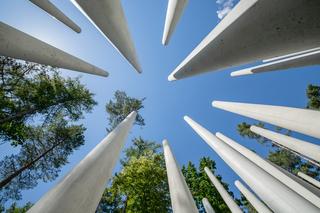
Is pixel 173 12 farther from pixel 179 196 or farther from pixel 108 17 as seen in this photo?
pixel 179 196

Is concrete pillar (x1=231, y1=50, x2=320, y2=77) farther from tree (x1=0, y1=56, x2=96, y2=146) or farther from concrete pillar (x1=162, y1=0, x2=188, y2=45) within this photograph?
tree (x1=0, y1=56, x2=96, y2=146)

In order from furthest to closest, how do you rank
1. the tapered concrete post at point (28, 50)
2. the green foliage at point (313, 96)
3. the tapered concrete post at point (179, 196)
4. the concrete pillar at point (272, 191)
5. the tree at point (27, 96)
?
the green foliage at point (313, 96) < the tree at point (27, 96) < the tapered concrete post at point (179, 196) < the tapered concrete post at point (28, 50) < the concrete pillar at point (272, 191)

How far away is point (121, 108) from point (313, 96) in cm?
2823

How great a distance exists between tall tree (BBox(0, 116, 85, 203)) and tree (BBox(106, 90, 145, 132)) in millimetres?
5864

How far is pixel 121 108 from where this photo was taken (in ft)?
95.2

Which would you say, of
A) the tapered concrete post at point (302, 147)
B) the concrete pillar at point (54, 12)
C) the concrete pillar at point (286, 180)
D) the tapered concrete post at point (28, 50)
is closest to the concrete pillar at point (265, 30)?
the tapered concrete post at point (28, 50)

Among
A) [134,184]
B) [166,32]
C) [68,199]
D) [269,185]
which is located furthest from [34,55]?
[134,184]

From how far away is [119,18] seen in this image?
3.96 meters

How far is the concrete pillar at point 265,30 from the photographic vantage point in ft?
5.49

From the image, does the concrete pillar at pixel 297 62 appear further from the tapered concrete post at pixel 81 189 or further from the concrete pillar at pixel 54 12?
the concrete pillar at pixel 54 12

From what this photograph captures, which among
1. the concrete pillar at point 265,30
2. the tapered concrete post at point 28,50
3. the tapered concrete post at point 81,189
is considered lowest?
the tapered concrete post at point 81,189

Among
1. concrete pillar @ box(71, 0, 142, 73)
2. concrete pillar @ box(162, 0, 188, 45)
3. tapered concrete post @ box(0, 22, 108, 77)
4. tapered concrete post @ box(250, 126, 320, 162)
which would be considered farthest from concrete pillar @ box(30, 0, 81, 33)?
tapered concrete post @ box(250, 126, 320, 162)

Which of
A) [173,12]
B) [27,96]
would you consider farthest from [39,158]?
[173,12]

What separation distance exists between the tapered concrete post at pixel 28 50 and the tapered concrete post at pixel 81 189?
2.18 meters
